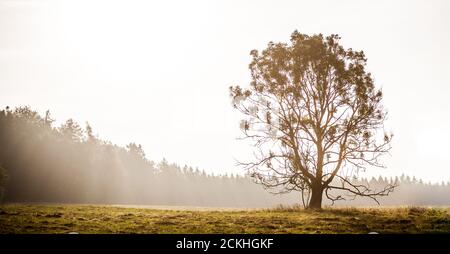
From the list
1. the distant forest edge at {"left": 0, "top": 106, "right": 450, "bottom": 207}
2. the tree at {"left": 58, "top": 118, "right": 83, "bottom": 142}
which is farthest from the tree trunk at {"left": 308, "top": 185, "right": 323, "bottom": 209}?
the tree at {"left": 58, "top": 118, "right": 83, "bottom": 142}

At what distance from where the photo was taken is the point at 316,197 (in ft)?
85.8

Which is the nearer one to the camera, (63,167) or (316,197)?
(316,197)

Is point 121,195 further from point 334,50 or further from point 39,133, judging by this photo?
point 334,50

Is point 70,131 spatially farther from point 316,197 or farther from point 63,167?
point 316,197

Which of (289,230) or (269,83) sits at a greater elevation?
(269,83)

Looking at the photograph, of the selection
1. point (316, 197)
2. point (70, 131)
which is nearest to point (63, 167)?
point (70, 131)

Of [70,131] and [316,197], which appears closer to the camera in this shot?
[316,197]

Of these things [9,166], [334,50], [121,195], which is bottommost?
[121,195]

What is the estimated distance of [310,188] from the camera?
2688 centimetres

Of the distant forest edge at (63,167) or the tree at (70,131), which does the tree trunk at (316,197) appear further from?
the tree at (70,131)

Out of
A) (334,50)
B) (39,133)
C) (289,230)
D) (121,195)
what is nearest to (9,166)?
(39,133)

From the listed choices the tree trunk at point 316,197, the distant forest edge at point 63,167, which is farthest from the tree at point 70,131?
the tree trunk at point 316,197
